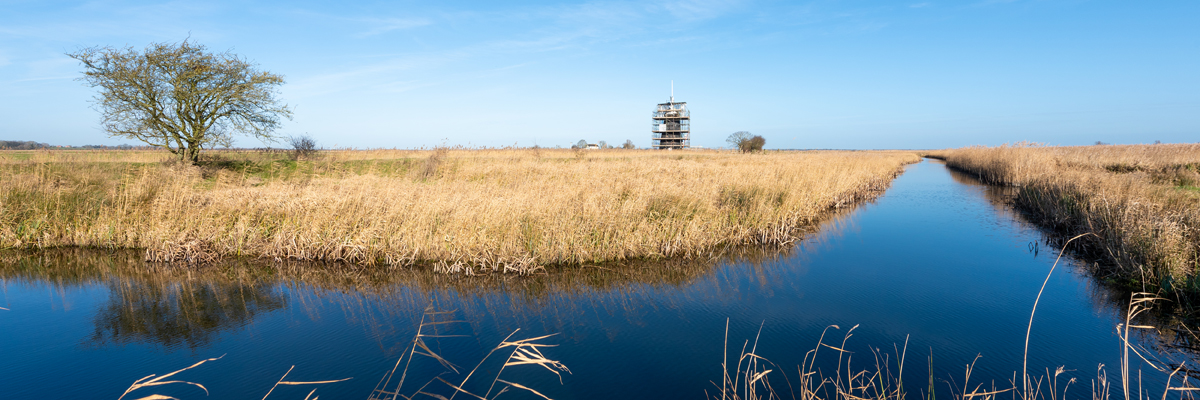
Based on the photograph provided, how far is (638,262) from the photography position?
8008mm

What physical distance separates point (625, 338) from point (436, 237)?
3.79 m

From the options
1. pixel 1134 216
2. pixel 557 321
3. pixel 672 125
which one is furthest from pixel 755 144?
pixel 557 321

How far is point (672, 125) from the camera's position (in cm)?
5900

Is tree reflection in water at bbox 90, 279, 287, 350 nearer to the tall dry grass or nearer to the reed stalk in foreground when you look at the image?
the reed stalk in foreground

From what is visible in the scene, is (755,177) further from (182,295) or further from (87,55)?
(87,55)

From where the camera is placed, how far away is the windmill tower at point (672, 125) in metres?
58.6

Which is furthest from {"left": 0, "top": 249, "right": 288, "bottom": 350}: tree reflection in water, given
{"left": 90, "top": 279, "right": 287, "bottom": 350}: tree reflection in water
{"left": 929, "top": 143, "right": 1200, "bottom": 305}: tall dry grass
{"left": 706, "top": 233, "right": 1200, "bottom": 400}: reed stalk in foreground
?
{"left": 929, "top": 143, "right": 1200, "bottom": 305}: tall dry grass

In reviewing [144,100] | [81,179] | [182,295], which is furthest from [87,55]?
[182,295]

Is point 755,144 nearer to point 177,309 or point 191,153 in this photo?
point 191,153

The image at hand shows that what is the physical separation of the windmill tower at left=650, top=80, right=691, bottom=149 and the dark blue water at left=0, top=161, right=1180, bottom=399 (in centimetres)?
5070

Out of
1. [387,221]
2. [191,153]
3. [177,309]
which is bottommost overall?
[177,309]

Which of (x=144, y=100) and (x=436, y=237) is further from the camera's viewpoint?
(x=144, y=100)

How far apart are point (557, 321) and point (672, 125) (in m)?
55.1

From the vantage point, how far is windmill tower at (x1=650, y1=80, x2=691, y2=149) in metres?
58.6
